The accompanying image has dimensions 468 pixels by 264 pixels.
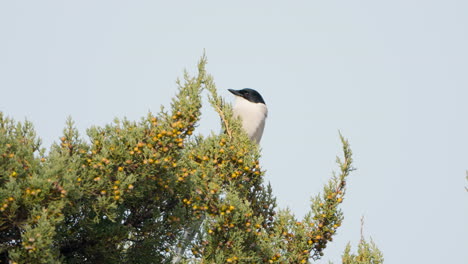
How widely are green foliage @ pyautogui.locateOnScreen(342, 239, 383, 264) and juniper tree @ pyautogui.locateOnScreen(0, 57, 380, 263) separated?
516 millimetres

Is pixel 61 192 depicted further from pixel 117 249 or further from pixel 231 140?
pixel 231 140

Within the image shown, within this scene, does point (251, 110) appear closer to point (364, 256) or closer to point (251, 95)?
point (251, 95)

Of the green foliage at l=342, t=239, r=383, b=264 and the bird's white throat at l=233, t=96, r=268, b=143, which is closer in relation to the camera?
the green foliage at l=342, t=239, r=383, b=264

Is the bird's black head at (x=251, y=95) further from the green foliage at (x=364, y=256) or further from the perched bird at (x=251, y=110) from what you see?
the green foliage at (x=364, y=256)

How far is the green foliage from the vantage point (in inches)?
344

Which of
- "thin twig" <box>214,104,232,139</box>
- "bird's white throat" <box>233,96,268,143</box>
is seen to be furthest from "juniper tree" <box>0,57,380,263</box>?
"bird's white throat" <box>233,96,268,143</box>

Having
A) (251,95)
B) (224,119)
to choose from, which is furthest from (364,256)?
(251,95)

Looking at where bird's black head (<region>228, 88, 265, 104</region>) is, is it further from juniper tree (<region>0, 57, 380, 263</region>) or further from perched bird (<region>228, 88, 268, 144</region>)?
juniper tree (<region>0, 57, 380, 263</region>)

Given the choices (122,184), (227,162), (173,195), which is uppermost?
(227,162)

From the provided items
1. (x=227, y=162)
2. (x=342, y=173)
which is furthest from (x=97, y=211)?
(x=342, y=173)

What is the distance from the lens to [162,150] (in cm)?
742

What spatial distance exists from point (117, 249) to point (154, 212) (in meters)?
0.60

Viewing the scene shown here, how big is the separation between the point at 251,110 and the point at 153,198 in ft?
16.6

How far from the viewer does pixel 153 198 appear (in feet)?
25.4
